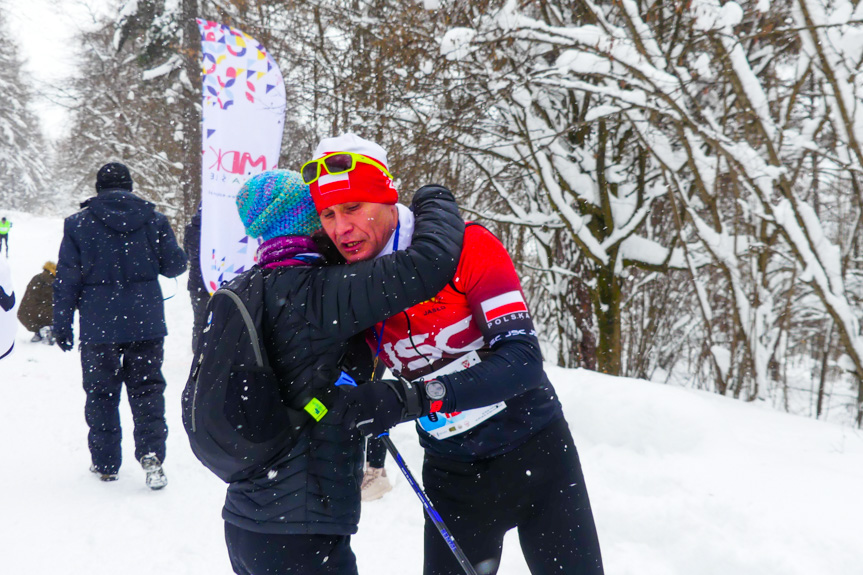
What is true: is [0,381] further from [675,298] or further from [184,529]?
[675,298]

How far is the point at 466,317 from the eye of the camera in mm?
1772

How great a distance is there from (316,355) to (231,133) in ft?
14.8

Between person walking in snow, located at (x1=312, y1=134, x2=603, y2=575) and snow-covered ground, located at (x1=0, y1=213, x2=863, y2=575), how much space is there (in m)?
1.31

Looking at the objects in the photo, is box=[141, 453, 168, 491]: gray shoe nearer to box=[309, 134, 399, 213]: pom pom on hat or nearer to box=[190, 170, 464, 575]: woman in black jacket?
box=[190, 170, 464, 575]: woman in black jacket

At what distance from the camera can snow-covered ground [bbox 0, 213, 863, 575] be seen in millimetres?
2752

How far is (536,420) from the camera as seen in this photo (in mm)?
1886

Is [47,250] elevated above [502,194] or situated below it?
below

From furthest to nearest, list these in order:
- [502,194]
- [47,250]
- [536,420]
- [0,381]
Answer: [47,250] < [502,194] < [0,381] < [536,420]

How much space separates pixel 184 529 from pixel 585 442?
8.63 ft

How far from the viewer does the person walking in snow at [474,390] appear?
5.48 ft

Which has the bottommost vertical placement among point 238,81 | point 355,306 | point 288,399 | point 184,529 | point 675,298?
point 184,529

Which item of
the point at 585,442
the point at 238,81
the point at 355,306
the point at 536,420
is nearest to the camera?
the point at 355,306

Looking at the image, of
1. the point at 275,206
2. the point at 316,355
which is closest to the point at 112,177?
the point at 275,206

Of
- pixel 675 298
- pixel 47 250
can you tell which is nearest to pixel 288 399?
pixel 675 298
